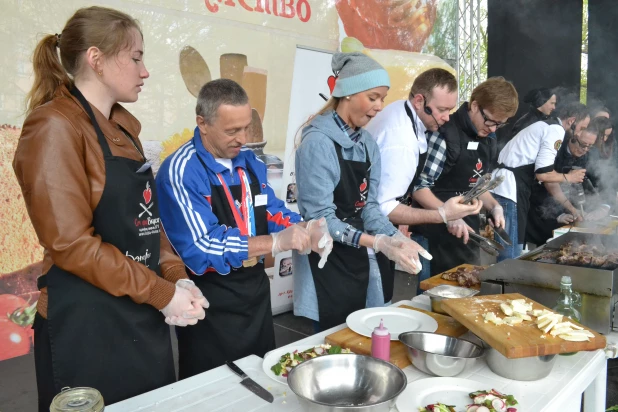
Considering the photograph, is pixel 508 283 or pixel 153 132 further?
pixel 153 132

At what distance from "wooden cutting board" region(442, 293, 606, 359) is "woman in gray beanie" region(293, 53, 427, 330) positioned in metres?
0.55

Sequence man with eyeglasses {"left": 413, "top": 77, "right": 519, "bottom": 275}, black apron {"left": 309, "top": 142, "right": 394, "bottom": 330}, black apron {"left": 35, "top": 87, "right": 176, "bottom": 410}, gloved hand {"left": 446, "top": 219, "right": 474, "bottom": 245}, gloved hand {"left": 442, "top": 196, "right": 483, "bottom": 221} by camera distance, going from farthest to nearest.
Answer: man with eyeglasses {"left": 413, "top": 77, "right": 519, "bottom": 275}
gloved hand {"left": 446, "top": 219, "right": 474, "bottom": 245}
gloved hand {"left": 442, "top": 196, "right": 483, "bottom": 221}
black apron {"left": 309, "top": 142, "right": 394, "bottom": 330}
black apron {"left": 35, "top": 87, "right": 176, "bottom": 410}

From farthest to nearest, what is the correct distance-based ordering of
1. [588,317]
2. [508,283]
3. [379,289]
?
1. [379,289]
2. [508,283]
3. [588,317]

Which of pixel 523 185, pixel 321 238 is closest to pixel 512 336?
pixel 321 238

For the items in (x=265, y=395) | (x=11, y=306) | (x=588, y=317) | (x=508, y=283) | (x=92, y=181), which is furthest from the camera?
(x=11, y=306)

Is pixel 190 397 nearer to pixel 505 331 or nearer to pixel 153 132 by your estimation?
pixel 505 331

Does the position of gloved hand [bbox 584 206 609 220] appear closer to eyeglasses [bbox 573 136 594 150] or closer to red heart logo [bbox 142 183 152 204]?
eyeglasses [bbox 573 136 594 150]

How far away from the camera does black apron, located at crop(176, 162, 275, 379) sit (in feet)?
7.14

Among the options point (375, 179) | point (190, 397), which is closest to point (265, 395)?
point (190, 397)

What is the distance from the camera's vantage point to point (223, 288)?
2186 millimetres

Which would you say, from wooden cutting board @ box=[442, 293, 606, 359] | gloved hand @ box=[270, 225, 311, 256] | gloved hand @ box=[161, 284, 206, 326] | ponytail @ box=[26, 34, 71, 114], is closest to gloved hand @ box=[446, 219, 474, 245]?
wooden cutting board @ box=[442, 293, 606, 359]

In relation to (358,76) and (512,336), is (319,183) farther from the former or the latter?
(512,336)

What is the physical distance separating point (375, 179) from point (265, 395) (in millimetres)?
1504

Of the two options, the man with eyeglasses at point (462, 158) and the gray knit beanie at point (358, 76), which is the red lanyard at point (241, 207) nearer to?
the gray knit beanie at point (358, 76)
